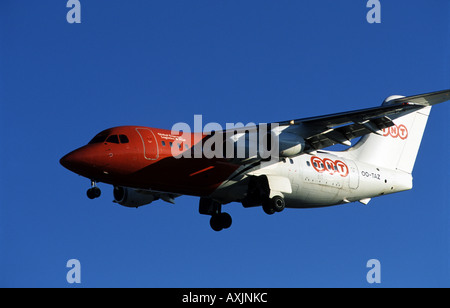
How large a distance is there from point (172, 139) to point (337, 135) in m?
4.72

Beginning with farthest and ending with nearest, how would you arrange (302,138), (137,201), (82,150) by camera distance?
(137,201) → (302,138) → (82,150)

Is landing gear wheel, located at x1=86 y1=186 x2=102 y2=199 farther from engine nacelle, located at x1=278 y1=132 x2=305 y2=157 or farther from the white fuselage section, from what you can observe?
engine nacelle, located at x1=278 y1=132 x2=305 y2=157

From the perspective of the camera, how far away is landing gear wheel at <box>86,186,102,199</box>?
64.4ft

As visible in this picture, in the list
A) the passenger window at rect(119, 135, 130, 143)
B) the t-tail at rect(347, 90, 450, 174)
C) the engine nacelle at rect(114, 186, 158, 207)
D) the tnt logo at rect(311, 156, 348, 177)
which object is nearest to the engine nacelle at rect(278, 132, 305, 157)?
the tnt logo at rect(311, 156, 348, 177)

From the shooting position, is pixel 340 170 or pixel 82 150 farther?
pixel 340 170

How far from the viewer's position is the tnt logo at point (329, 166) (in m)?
22.2

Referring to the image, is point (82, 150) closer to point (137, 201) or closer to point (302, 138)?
point (137, 201)

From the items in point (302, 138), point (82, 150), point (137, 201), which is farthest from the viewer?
point (137, 201)

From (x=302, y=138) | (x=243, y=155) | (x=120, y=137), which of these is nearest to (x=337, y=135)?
(x=302, y=138)

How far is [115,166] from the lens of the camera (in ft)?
61.6

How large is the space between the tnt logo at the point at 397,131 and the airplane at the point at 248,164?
219 centimetres

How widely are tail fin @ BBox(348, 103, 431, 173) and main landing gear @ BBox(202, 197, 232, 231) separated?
4.86 meters

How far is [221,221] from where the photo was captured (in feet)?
74.2

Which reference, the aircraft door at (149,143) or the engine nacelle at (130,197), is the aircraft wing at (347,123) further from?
the engine nacelle at (130,197)
